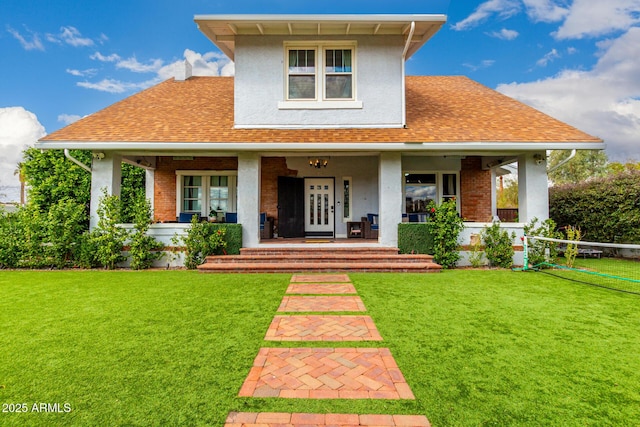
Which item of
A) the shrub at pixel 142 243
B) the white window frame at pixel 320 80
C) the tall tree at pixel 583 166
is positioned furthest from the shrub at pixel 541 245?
the tall tree at pixel 583 166

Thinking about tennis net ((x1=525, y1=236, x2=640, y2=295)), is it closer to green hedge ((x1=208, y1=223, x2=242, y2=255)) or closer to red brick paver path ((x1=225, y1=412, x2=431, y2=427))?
red brick paver path ((x1=225, y1=412, x2=431, y2=427))

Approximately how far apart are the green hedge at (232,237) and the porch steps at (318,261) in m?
0.24

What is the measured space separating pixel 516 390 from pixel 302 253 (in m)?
6.28

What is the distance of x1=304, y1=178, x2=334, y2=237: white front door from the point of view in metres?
12.7

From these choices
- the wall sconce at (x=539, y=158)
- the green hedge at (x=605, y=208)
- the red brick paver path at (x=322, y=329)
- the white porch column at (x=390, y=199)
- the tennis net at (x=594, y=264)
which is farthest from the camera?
the green hedge at (x=605, y=208)

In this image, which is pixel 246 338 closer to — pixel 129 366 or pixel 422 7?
pixel 129 366

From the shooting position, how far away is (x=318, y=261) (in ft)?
27.2

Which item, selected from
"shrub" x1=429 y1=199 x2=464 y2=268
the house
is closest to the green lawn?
"shrub" x1=429 y1=199 x2=464 y2=268

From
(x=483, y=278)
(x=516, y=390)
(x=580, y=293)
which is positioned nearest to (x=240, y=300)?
(x=516, y=390)

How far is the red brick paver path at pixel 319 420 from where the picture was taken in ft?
7.17

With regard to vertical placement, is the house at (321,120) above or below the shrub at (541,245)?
above

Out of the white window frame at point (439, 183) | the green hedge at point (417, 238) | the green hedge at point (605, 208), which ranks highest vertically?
the white window frame at point (439, 183)

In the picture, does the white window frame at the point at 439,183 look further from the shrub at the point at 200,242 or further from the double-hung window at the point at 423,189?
the shrub at the point at 200,242

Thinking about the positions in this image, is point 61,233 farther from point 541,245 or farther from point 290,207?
point 541,245
